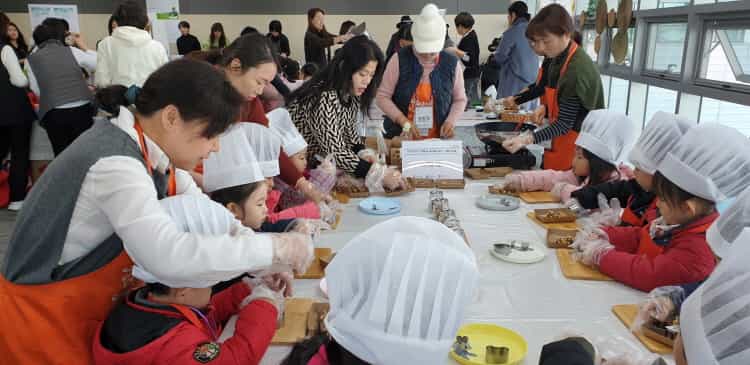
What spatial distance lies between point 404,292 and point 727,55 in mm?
3680

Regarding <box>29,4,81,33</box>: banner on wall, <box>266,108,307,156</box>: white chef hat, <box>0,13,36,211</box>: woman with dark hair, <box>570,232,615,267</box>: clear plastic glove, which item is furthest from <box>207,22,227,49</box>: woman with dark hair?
<box>570,232,615,267</box>: clear plastic glove

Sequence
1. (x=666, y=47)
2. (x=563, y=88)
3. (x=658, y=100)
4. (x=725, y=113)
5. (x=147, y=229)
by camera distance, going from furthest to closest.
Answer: (x=658, y=100), (x=666, y=47), (x=725, y=113), (x=563, y=88), (x=147, y=229)

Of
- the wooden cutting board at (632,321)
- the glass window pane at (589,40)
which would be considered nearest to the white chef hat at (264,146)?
the wooden cutting board at (632,321)

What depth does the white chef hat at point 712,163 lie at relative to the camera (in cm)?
137

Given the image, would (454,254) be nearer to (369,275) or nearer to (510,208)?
(369,275)

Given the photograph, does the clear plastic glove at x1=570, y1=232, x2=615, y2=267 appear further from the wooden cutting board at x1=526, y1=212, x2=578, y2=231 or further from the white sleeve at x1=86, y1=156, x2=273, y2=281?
the white sleeve at x1=86, y1=156, x2=273, y2=281

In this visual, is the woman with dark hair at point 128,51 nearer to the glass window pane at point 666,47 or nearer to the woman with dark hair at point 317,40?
the woman with dark hair at point 317,40

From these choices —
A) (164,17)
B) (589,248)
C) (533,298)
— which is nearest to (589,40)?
(589,248)

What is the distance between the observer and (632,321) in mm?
1248

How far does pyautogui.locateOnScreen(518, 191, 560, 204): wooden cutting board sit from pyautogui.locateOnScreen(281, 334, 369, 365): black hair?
4.41 ft

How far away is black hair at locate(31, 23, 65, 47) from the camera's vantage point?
3.71m

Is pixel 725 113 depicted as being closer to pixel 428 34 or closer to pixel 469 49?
pixel 428 34

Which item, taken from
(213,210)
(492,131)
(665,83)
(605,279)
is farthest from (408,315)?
(665,83)

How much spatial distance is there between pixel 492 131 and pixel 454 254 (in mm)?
2235
